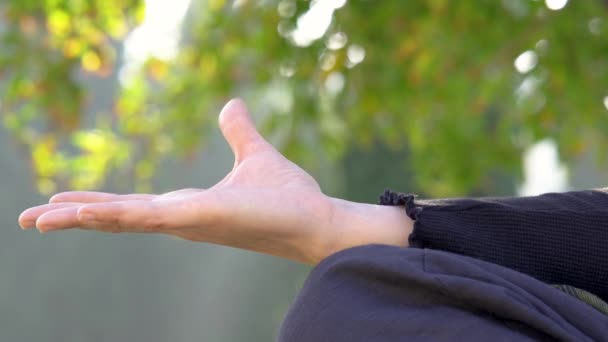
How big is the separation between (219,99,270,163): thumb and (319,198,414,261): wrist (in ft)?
0.58

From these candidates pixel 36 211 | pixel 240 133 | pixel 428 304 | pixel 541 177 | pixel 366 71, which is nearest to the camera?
pixel 428 304

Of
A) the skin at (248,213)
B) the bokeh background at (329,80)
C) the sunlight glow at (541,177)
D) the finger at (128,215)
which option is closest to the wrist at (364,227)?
the skin at (248,213)

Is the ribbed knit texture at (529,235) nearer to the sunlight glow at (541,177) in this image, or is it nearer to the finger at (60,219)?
the finger at (60,219)

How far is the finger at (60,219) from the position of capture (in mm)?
1231

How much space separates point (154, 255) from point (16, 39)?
28.5ft

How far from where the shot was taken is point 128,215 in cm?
122

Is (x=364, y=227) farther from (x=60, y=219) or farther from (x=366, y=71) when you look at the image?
(x=366, y=71)

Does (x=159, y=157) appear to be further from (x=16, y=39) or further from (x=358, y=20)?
(x=358, y=20)

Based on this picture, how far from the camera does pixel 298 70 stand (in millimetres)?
4340

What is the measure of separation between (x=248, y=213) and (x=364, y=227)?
24 centimetres

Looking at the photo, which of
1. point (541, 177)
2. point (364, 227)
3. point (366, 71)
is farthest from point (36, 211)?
point (541, 177)

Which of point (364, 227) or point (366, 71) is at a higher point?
point (366, 71)

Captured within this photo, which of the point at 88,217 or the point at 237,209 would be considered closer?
the point at 88,217

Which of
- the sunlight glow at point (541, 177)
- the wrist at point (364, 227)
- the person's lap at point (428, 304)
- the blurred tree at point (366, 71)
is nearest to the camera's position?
the person's lap at point (428, 304)
